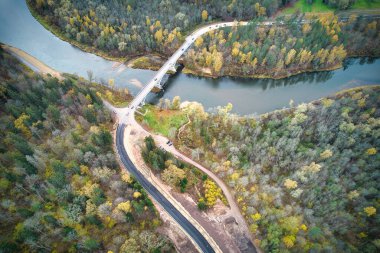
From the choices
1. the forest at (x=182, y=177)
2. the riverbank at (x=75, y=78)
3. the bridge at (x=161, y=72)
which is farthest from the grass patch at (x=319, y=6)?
the forest at (x=182, y=177)

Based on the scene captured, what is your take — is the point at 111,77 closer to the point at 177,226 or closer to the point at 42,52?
the point at 42,52

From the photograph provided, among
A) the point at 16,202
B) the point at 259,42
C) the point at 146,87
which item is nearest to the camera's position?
the point at 16,202

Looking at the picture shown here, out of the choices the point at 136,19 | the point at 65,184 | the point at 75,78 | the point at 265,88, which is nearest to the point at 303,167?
the point at 265,88

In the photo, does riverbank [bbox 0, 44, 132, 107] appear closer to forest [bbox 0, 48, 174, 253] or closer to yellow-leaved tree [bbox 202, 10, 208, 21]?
forest [bbox 0, 48, 174, 253]

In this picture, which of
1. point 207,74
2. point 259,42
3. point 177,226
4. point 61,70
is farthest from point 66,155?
point 259,42

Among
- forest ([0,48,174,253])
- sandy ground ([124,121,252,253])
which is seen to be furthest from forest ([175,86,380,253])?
forest ([0,48,174,253])

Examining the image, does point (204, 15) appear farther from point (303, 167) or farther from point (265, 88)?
point (303, 167)
